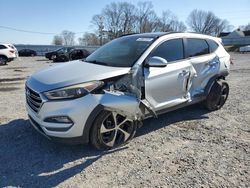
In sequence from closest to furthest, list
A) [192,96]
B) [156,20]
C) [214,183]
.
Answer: [214,183]
[192,96]
[156,20]

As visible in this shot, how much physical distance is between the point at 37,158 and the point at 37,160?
6cm

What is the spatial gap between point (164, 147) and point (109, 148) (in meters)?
0.87

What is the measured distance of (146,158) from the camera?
3828 millimetres

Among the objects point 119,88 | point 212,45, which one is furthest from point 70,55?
point 119,88

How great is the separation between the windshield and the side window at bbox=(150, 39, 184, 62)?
0.72 feet

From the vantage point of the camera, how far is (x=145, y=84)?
4.26 meters

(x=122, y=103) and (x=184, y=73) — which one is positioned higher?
(x=184, y=73)

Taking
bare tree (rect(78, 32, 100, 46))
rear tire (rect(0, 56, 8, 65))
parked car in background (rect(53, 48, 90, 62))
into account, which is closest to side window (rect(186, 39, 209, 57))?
parked car in background (rect(53, 48, 90, 62))

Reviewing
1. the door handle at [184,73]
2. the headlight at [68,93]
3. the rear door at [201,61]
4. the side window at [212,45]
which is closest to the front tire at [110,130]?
the headlight at [68,93]

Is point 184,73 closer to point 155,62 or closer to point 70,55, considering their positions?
point 155,62

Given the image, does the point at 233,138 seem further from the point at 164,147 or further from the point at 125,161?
the point at 125,161

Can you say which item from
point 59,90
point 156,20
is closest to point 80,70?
point 59,90

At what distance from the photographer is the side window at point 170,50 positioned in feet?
15.3

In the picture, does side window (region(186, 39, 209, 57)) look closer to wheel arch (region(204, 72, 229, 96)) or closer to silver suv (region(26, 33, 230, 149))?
silver suv (region(26, 33, 230, 149))
